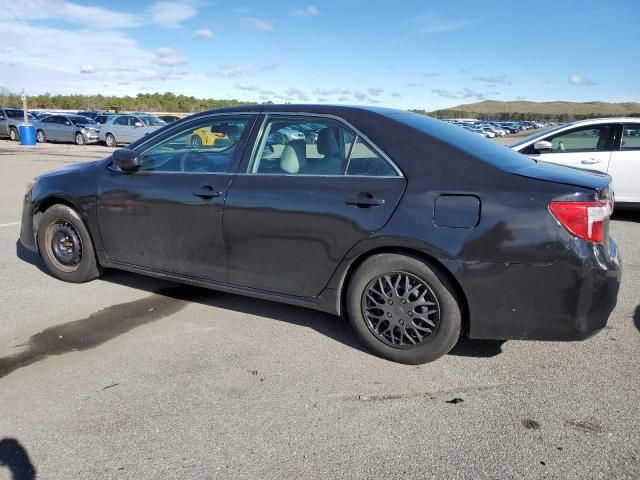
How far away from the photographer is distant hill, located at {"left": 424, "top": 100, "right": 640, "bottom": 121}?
461 ft

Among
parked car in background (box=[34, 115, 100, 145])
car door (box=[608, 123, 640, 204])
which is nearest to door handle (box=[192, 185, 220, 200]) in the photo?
car door (box=[608, 123, 640, 204])

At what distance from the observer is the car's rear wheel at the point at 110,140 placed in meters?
26.8

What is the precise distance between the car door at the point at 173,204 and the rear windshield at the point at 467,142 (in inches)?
48.7

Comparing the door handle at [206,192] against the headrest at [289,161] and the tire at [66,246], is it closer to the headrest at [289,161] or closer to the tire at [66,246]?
the headrest at [289,161]

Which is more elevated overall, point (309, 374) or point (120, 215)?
point (120, 215)

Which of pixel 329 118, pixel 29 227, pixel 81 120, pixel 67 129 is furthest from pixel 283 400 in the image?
pixel 81 120

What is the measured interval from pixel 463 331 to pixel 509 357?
43 cm

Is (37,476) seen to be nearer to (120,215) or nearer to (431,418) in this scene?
(431,418)

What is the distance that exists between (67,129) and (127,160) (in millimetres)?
26560

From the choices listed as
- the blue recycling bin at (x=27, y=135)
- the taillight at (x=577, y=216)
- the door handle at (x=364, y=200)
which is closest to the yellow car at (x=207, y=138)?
the door handle at (x=364, y=200)

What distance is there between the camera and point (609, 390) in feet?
10.4

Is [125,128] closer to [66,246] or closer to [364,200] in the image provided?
[66,246]

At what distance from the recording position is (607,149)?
819 cm

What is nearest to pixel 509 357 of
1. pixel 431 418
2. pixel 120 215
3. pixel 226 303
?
pixel 431 418
